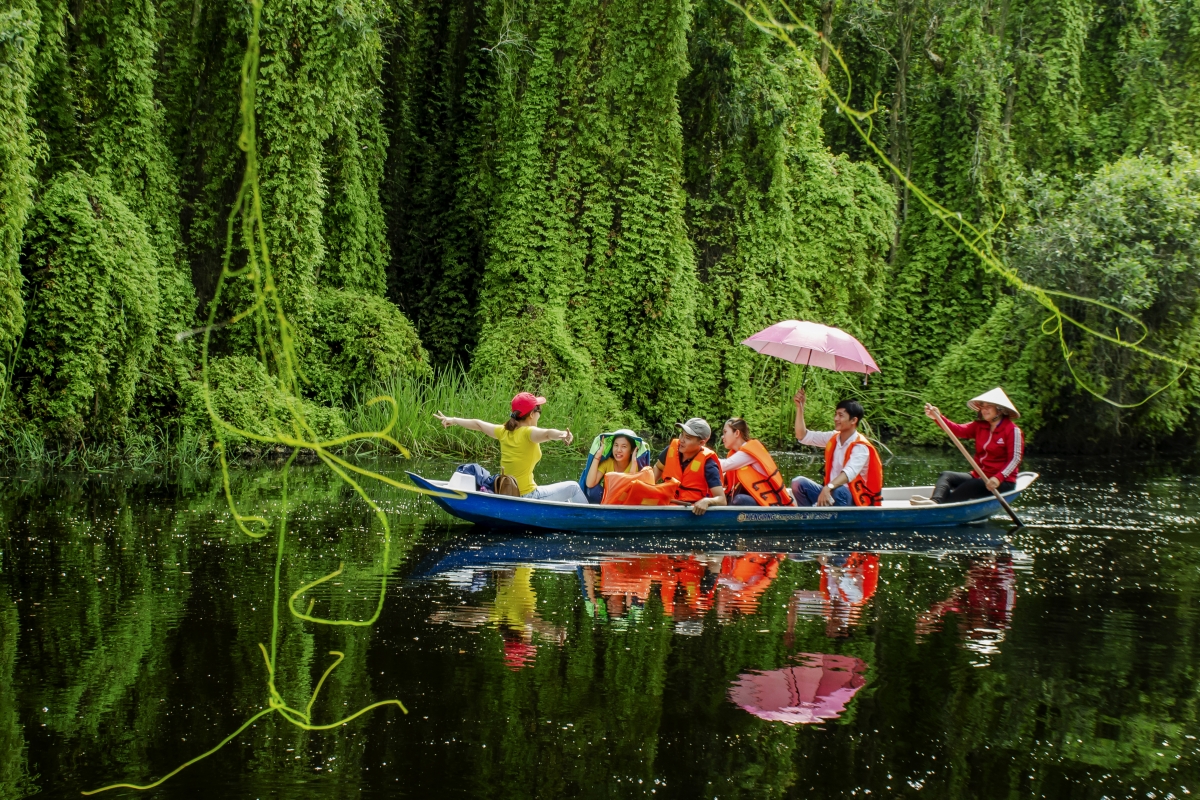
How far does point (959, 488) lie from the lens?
12.4 metres

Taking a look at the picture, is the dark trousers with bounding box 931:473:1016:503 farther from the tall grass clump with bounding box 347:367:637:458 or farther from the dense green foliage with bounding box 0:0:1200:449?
the dense green foliage with bounding box 0:0:1200:449

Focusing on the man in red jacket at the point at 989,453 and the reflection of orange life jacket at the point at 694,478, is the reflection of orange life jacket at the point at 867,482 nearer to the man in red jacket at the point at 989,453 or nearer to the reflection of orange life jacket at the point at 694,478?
the man in red jacket at the point at 989,453

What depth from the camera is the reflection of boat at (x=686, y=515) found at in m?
10.2

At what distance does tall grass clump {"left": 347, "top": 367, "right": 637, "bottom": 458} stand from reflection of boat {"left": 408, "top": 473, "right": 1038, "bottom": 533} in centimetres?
545

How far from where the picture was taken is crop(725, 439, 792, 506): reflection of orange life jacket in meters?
11.1

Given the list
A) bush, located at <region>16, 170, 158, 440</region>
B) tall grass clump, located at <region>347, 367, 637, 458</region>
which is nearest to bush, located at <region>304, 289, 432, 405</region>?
tall grass clump, located at <region>347, 367, 637, 458</region>

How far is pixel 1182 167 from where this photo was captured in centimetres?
1998

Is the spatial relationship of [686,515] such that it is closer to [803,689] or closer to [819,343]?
[819,343]

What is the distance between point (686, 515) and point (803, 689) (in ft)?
16.4

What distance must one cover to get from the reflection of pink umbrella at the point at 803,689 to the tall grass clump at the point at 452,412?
10538mm

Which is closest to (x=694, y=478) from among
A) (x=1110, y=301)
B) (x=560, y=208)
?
(x=560, y=208)

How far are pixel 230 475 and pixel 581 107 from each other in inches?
342

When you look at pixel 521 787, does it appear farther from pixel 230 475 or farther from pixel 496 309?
pixel 496 309

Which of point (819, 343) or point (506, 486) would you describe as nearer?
point (506, 486)
